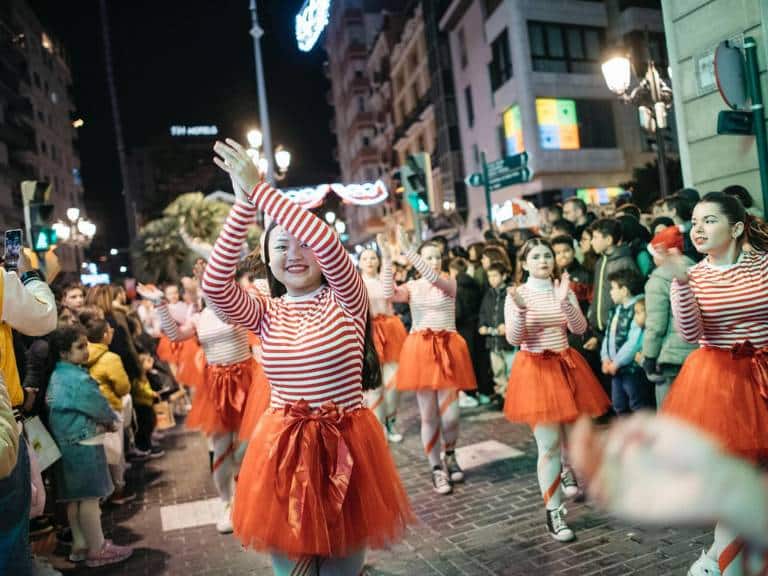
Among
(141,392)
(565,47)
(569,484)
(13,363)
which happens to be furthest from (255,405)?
(565,47)

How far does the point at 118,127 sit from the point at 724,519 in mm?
57400

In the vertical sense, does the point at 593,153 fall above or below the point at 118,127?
below

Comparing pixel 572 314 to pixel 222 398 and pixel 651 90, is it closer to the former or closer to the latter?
pixel 222 398

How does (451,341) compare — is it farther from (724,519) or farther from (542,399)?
(724,519)

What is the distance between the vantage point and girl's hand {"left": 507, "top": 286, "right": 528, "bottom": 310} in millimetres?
5057

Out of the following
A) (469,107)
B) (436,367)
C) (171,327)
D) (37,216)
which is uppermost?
(469,107)

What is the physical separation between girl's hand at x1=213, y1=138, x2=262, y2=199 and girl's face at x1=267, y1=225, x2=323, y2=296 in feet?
0.97

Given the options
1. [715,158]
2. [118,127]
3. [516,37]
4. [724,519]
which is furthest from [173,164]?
[724,519]

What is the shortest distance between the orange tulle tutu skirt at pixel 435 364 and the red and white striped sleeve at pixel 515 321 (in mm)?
1362

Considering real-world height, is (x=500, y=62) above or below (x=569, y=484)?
above

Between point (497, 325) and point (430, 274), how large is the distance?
10.4 feet

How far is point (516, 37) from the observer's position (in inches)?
958

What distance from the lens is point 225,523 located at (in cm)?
586

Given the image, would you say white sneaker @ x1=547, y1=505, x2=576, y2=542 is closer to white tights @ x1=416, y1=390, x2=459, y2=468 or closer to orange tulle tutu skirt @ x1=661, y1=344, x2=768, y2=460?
orange tulle tutu skirt @ x1=661, y1=344, x2=768, y2=460
